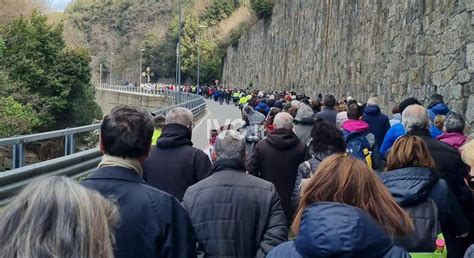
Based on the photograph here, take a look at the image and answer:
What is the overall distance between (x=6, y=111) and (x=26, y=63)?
20.4 ft

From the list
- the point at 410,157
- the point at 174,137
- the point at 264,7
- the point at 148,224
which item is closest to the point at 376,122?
the point at 174,137

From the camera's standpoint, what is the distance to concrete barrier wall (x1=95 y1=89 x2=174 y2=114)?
70562 millimetres

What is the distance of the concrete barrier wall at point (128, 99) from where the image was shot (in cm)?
7056

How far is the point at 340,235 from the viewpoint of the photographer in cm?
283

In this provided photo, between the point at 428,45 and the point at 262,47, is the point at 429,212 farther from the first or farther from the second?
the point at 262,47

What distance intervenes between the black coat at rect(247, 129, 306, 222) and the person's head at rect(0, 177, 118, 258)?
17.6 ft

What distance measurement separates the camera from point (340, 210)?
296 cm

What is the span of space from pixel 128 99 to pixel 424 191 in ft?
254

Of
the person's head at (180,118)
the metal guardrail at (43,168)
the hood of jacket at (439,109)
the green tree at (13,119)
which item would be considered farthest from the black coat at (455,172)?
the green tree at (13,119)

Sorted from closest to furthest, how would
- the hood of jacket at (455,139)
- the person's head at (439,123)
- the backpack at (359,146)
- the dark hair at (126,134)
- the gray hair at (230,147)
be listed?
the dark hair at (126,134) → the gray hair at (230,147) → the hood of jacket at (455,139) → the backpack at (359,146) → the person's head at (439,123)

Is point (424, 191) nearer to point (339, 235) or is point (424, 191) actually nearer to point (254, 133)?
point (339, 235)

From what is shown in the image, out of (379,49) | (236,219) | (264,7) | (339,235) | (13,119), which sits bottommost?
(13,119)

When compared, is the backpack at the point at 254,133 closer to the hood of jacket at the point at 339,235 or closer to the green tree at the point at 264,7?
the hood of jacket at the point at 339,235

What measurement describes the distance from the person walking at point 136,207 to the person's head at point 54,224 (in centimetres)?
121
